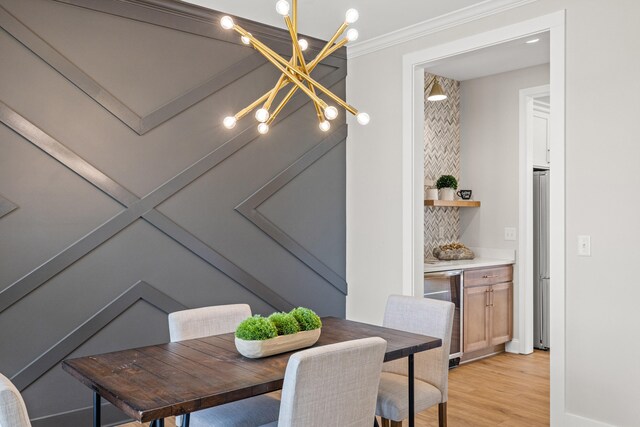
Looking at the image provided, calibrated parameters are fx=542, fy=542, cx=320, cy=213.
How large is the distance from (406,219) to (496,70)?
6.56 ft

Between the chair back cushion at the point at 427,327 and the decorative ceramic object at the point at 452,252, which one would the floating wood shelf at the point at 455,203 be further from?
the chair back cushion at the point at 427,327

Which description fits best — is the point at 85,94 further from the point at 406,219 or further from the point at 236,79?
the point at 406,219

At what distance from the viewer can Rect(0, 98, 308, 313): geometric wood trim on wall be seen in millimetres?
2959

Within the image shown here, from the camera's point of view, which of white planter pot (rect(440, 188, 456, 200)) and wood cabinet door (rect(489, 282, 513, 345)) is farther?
white planter pot (rect(440, 188, 456, 200))

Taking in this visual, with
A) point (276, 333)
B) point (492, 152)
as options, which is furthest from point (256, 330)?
point (492, 152)

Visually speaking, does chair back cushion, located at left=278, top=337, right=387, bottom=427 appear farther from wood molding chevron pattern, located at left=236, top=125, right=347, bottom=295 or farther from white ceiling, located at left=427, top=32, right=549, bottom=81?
white ceiling, located at left=427, top=32, right=549, bottom=81

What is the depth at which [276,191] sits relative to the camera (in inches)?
160

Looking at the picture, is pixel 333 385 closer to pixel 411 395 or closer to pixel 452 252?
pixel 411 395

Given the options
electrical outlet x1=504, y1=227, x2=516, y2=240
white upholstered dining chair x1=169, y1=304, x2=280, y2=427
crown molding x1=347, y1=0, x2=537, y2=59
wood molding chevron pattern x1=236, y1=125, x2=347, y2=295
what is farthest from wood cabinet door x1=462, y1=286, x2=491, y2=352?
white upholstered dining chair x1=169, y1=304, x2=280, y2=427

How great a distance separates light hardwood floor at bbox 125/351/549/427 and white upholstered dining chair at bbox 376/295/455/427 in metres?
0.74

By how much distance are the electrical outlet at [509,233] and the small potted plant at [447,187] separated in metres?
0.61

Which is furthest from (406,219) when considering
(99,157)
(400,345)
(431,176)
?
(99,157)

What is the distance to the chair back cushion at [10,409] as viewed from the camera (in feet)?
4.32

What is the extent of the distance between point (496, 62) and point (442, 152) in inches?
39.5
